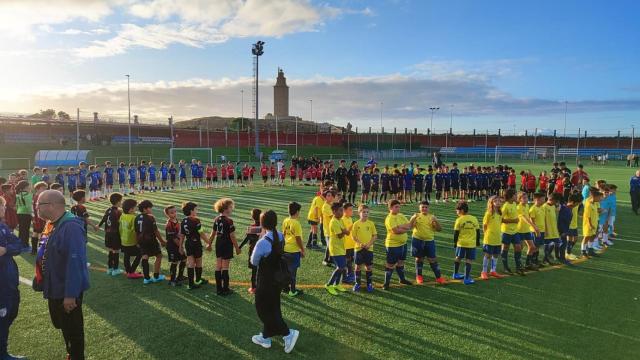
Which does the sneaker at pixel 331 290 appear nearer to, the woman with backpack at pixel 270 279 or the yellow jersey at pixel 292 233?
the yellow jersey at pixel 292 233

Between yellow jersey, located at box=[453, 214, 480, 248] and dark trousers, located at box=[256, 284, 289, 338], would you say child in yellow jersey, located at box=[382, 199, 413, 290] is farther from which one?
dark trousers, located at box=[256, 284, 289, 338]

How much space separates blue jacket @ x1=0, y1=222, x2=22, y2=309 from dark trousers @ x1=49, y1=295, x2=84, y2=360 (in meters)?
0.75

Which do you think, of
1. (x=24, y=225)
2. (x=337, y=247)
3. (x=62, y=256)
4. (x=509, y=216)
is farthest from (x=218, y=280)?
(x=24, y=225)

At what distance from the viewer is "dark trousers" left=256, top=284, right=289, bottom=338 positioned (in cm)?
564

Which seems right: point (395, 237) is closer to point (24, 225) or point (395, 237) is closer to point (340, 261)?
point (340, 261)

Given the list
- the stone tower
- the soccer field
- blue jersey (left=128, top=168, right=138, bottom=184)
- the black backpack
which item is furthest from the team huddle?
the stone tower

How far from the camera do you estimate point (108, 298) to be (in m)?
7.75

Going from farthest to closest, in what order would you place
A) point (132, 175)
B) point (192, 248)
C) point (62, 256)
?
point (132, 175) < point (192, 248) < point (62, 256)

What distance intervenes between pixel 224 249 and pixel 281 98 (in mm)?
127540

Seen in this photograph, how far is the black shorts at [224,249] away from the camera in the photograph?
7.55 meters

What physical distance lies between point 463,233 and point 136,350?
6424 mm

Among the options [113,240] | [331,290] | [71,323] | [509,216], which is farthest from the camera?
[509,216]

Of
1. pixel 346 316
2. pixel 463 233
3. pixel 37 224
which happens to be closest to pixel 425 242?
pixel 463 233

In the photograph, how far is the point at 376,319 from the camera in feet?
22.4
